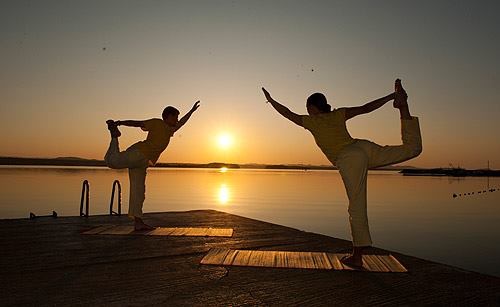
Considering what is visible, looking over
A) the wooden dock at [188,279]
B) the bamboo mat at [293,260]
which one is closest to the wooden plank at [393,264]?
the bamboo mat at [293,260]

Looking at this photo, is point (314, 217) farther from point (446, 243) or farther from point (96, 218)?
point (96, 218)

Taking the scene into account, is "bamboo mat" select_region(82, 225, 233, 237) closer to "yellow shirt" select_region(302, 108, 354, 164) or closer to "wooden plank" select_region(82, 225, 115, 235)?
"wooden plank" select_region(82, 225, 115, 235)

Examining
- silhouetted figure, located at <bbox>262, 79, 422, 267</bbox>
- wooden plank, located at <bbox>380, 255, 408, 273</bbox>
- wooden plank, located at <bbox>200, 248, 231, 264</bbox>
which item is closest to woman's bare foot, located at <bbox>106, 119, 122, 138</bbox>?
wooden plank, located at <bbox>200, 248, 231, 264</bbox>

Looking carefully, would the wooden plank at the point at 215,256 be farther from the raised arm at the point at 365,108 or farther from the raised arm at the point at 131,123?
the raised arm at the point at 131,123

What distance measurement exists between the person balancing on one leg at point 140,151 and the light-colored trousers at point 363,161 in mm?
3823

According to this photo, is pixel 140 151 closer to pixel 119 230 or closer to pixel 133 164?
pixel 133 164

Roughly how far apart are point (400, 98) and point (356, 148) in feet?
2.84

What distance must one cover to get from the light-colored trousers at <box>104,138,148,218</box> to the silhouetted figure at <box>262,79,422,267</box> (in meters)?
3.71

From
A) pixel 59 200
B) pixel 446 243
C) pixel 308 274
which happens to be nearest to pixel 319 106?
pixel 308 274

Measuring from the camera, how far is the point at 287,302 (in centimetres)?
337

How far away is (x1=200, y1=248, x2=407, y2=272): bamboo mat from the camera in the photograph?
15.4 feet

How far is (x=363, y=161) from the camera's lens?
479 cm

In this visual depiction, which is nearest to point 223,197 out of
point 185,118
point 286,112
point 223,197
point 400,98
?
point 223,197

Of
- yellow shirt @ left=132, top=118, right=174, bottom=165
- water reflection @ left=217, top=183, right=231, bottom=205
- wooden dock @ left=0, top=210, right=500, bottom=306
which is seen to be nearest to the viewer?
wooden dock @ left=0, top=210, right=500, bottom=306
